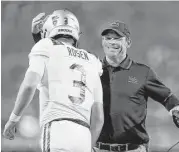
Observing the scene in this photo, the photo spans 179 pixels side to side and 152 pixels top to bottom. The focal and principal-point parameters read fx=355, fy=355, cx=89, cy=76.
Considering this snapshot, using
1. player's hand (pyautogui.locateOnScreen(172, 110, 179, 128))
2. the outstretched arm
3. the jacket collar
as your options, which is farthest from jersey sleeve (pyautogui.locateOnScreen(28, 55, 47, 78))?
player's hand (pyautogui.locateOnScreen(172, 110, 179, 128))

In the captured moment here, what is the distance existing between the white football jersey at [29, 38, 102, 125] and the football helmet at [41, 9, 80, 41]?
83 mm

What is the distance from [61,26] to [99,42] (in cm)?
44

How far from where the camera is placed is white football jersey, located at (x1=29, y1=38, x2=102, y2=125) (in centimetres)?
116

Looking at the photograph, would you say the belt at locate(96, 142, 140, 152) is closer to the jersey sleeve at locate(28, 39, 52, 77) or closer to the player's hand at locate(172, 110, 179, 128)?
the player's hand at locate(172, 110, 179, 128)

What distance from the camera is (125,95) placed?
5.35 feet

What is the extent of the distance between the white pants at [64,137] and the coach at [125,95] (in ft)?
1.50

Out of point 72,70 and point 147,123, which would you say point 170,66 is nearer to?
point 147,123

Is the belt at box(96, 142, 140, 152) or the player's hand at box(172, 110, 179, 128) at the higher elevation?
the player's hand at box(172, 110, 179, 128)

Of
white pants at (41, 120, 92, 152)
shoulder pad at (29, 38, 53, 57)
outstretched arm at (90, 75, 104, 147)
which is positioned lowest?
white pants at (41, 120, 92, 152)

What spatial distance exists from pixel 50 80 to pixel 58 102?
85 millimetres

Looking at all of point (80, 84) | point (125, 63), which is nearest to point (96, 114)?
point (80, 84)

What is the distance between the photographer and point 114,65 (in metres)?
1.70

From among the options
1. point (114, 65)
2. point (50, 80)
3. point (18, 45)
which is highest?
point (18, 45)

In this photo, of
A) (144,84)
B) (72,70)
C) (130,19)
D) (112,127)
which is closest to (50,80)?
(72,70)
